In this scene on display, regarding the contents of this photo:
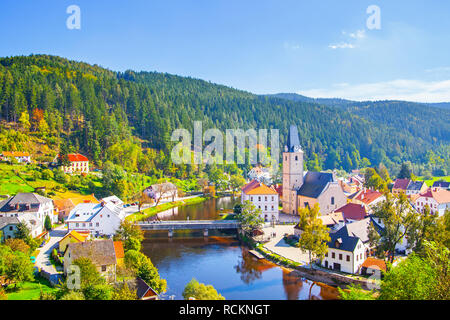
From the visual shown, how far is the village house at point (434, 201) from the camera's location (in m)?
51.5

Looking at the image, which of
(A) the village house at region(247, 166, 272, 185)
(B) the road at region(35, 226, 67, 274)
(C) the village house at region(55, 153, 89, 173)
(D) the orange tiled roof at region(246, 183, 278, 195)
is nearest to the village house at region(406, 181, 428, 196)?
(A) the village house at region(247, 166, 272, 185)

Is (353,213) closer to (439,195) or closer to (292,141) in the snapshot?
(292,141)

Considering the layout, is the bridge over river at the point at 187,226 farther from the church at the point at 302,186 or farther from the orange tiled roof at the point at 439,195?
the orange tiled roof at the point at 439,195

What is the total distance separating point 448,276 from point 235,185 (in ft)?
197

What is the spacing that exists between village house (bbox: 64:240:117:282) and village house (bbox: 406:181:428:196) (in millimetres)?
58801

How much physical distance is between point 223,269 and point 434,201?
36943mm

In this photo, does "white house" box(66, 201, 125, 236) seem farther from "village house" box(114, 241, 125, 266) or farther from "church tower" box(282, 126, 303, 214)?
"church tower" box(282, 126, 303, 214)

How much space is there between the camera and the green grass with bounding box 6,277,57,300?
21875 millimetres

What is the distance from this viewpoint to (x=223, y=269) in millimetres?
30500

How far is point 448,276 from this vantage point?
1541 cm

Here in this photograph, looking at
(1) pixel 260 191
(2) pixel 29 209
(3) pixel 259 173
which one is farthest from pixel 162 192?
(3) pixel 259 173

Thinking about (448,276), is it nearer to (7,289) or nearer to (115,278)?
(115,278)

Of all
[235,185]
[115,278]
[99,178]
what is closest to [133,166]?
[99,178]
